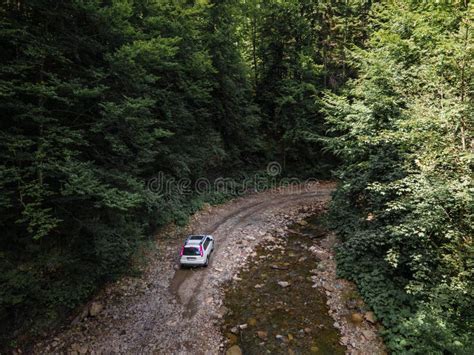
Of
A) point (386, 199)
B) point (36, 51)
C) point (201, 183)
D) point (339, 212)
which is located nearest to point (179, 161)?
point (201, 183)

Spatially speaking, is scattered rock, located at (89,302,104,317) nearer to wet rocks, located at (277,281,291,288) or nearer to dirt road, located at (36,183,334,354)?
dirt road, located at (36,183,334,354)

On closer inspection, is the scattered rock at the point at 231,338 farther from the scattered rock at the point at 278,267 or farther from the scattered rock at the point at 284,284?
the scattered rock at the point at 278,267

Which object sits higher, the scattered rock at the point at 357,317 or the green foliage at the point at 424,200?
the green foliage at the point at 424,200

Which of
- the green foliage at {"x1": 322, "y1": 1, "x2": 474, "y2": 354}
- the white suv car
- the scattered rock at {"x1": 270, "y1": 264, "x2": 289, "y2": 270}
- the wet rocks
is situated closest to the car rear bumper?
the white suv car

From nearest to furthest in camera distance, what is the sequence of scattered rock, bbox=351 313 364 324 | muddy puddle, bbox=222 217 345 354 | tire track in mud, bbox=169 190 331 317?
muddy puddle, bbox=222 217 345 354, scattered rock, bbox=351 313 364 324, tire track in mud, bbox=169 190 331 317

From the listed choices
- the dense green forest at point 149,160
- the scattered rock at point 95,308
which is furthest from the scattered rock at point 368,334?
the scattered rock at point 95,308

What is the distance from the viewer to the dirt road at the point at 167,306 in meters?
7.94

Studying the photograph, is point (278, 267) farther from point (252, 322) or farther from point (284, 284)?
point (252, 322)

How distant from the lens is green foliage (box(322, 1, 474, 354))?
6.74 metres

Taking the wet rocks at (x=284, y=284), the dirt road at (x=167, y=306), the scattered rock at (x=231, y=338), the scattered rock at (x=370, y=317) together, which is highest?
the dirt road at (x=167, y=306)

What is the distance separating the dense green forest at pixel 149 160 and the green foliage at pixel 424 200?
0.05m

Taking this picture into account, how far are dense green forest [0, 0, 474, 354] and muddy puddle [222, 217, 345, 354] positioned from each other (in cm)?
168

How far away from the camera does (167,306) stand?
9477 mm

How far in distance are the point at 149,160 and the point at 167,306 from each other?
5.77 meters
